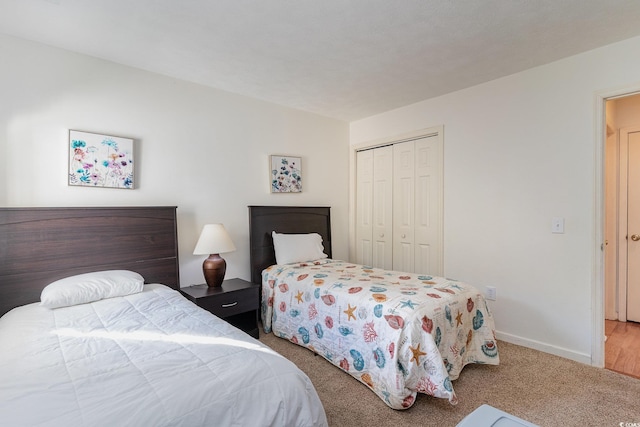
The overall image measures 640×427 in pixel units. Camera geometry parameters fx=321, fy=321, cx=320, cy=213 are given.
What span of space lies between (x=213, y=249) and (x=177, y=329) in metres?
1.27

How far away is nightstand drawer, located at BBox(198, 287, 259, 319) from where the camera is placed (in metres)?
2.64

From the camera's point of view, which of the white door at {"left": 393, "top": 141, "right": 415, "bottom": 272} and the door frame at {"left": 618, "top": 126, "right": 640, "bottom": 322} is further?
the white door at {"left": 393, "top": 141, "right": 415, "bottom": 272}

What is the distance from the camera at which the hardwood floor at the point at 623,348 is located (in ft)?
7.89

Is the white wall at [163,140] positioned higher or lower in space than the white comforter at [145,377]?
higher

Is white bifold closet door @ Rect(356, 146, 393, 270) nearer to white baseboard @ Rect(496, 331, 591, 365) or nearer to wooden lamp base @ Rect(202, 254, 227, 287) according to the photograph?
white baseboard @ Rect(496, 331, 591, 365)

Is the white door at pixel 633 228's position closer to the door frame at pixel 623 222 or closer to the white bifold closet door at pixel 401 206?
the door frame at pixel 623 222

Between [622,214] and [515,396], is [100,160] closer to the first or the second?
[515,396]

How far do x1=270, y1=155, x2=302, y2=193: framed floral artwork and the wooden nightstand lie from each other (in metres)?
1.14

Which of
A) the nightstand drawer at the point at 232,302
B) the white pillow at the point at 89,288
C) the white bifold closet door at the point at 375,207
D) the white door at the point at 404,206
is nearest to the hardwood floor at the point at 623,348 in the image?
the white door at the point at 404,206

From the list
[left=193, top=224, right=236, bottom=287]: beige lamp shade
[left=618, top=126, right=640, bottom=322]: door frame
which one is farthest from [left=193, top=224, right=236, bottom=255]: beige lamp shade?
[left=618, top=126, right=640, bottom=322]: door frame

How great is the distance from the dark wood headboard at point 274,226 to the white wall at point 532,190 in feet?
4.70

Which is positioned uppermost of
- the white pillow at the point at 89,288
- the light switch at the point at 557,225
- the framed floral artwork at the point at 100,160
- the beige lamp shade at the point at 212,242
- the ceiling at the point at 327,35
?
the ceiling at the point at 327,35

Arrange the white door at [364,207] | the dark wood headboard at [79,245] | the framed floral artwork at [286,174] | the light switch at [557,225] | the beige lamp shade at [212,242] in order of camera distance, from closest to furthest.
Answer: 1. the dark wood headboard at [79,245]
2. the light switch at [557,225]
3. the beige lamp shade at [212,242]
4. the framed floral artwork at [286,174]
5. the white door at [364,207]

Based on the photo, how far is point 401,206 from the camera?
3.77 metres
